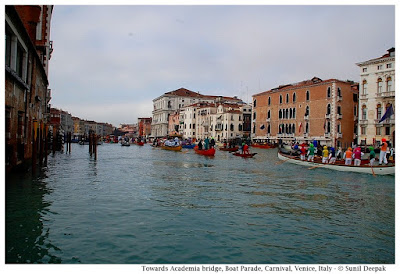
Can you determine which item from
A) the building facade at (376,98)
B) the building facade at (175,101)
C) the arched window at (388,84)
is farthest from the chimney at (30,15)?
the building facade at (175,101)

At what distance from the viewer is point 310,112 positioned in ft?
156

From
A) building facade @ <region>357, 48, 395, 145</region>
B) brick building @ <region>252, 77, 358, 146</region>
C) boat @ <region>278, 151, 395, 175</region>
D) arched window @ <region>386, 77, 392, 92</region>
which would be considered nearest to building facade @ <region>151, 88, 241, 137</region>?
brick building @ <region>252, 77, 358, 146</region>

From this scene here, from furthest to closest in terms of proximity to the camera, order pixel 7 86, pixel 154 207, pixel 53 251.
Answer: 1. pixel 7 86
2. pixel 154 207
3. pixel 53 251

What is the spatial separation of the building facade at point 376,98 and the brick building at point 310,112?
4.51 m

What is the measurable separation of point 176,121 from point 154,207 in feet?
251

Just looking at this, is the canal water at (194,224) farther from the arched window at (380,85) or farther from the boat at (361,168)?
the arched window at (380,85)

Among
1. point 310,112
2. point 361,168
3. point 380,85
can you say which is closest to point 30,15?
point 361,168

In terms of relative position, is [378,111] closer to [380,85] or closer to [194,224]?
[380,85]

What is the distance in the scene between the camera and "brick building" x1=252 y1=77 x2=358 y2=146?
44.5m

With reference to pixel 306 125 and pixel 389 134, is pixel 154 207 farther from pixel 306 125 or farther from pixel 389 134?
pixel 306 125

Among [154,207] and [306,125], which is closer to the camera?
[154,207]

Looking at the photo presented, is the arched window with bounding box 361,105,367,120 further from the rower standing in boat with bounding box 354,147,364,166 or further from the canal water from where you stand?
the canal water

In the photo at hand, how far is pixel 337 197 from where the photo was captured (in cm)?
1035

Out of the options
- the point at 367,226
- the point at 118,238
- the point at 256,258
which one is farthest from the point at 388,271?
the point at 118,238
